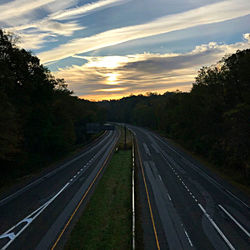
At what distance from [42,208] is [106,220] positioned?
24.8 ft

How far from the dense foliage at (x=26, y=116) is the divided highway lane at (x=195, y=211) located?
67.2ft

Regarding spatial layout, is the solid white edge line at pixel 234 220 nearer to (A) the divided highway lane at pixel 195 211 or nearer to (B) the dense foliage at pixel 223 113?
(A) the divided highway lane at pixel 195 211

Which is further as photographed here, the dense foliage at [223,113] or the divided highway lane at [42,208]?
the dense foliage at [223,113]

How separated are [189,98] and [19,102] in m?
37.2

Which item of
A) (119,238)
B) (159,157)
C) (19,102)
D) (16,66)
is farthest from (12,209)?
(159,157)

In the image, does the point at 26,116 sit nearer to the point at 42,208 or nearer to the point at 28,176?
the point at 28,176

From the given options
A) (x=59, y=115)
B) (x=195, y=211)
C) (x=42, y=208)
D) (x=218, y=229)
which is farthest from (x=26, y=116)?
(x=218, y=229)

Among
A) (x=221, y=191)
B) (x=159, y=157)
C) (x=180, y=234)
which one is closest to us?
(x=180, y=234)

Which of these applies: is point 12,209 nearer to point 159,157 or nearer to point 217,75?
point 159,157

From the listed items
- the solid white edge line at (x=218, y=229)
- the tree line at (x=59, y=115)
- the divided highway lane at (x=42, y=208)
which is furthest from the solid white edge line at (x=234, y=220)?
the divided highway lane at (x=42, y=208)

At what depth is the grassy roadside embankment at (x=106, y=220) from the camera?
16188 millimetres

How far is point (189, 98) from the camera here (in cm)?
5175

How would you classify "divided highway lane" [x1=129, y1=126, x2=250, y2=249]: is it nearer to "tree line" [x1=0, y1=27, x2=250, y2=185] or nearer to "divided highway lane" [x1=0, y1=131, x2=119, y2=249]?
"tree line" [x1=0, y1=27, x2=250, y2=185]

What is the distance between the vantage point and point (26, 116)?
3703 centimetres
